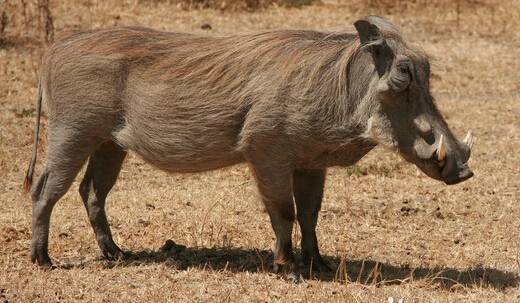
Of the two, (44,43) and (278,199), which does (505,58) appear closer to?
(44,43)

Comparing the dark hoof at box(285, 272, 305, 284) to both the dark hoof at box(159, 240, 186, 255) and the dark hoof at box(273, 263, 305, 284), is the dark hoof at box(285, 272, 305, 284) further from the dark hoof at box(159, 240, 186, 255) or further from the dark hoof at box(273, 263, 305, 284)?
the dark hoof at box(159, 240, 186, 255)

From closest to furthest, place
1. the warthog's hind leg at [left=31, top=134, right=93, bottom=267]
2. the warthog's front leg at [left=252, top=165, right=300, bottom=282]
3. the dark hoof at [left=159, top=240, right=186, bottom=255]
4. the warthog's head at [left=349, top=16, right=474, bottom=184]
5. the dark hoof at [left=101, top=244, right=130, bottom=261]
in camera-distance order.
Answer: the warthog's head at [left=349, top=16, right=474, bottom=184], the warthog's front leg at [left=252, top=165, right=300, bottom=282], the warthog's hind leg at [left=31, top=134, right=93, bottom=267], the dark hoof at [left=101, top=244, right=130, bottom=261], the dark hoof at [left=159, top=240, right=186, bottom=255]

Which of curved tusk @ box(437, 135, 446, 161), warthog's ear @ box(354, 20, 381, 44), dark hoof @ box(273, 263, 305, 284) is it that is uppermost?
warthog's ear @ box(354, 20, 381, 44)

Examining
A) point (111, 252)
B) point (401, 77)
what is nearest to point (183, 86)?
point (111, 252)

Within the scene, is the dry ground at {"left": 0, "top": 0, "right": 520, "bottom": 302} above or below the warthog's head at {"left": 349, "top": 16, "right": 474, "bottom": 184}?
below

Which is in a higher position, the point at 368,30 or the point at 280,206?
the point at 368,30

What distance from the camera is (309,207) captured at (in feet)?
16.6

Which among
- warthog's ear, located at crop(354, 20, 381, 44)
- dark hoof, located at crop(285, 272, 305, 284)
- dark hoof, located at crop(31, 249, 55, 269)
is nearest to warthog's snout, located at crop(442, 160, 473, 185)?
warthog's ear, located at crop(354, 20, 381, 44)

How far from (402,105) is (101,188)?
1714 mm

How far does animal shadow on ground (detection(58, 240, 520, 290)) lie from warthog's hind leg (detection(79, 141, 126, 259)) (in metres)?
0.10

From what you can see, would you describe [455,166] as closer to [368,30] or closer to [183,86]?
[368,30]

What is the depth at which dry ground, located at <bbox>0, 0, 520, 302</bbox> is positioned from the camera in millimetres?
4637

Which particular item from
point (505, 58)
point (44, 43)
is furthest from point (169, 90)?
point (505, 58)

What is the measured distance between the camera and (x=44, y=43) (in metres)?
10.1
